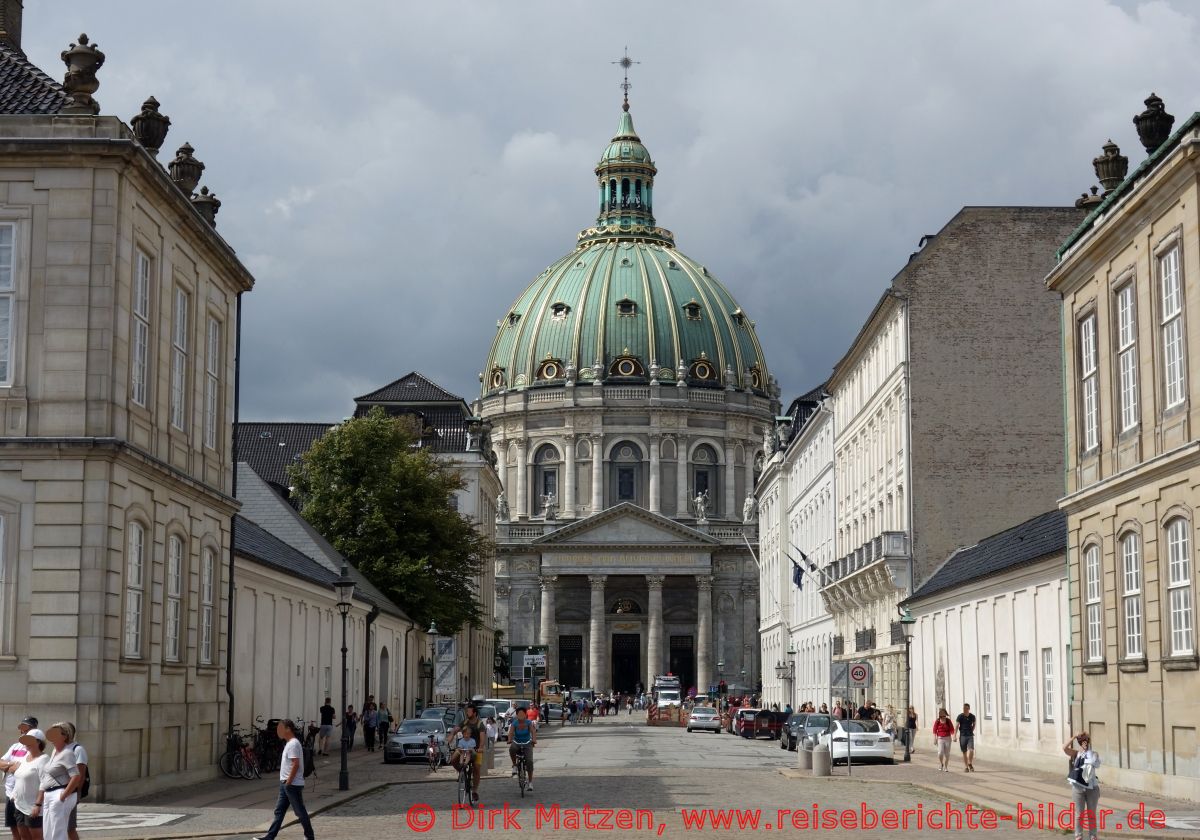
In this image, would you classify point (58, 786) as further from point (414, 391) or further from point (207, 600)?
point (414, 391)

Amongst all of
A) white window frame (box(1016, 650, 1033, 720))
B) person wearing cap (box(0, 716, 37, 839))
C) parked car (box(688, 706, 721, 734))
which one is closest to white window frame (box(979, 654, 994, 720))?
white window frame (box(1016, 650, 1033, 720))

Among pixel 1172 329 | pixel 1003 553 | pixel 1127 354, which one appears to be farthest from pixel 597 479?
pixel 1172 329

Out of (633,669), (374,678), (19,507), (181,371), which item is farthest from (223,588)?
(633,669)

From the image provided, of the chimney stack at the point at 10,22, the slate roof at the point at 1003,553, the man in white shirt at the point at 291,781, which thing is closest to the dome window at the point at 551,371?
the slate roof at the point at 1003,553

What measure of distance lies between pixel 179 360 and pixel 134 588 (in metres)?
4.81

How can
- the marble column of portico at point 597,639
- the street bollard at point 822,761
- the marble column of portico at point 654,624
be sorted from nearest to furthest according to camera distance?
the street bollard at point 822,761
the marble column of portico at point 597,639
the marble column of portico at point 654,624

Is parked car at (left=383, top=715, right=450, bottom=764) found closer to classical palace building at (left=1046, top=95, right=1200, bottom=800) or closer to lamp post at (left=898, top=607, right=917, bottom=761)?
lamp post at (left=898, top=607, right=917, bottom=761)

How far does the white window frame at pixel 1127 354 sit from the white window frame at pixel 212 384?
1570 cm

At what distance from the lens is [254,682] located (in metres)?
37.1

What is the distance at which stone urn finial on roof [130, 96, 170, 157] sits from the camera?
1145 inches

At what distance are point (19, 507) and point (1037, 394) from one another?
108ft

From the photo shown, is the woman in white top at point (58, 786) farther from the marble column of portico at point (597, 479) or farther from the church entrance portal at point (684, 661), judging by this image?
the marble column of portico at point (597, 479)

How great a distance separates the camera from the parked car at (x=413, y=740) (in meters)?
40.6

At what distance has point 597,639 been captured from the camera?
441ft
